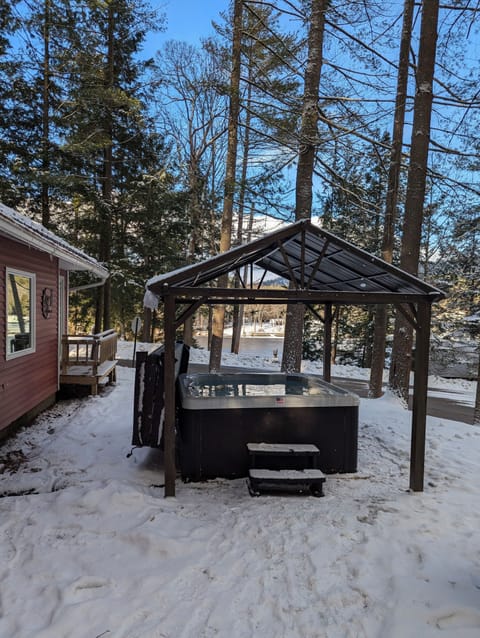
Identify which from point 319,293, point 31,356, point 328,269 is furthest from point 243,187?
point 319,293

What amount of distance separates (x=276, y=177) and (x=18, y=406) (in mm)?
7350

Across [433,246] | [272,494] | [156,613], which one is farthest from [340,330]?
[156,613]

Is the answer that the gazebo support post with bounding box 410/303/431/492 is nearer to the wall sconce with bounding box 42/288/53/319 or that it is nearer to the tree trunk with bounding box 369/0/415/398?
the tree trunk with bounding box 369/0/415/398

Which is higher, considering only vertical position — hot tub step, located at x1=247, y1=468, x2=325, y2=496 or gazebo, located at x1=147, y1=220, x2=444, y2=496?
gazebo, located at x1=147, y1=220, x2=444, y2=496

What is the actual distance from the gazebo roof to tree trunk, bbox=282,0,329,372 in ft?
9.54

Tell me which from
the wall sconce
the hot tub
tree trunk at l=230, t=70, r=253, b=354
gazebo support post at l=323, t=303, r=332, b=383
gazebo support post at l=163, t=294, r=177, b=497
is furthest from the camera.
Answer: tree trunk at l=230, t=70, r=253, b=354

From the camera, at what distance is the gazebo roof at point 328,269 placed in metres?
3.97

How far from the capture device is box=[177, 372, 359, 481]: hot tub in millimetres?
4387

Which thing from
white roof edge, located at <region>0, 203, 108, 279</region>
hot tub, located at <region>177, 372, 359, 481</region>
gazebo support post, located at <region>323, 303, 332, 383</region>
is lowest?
hot tub, located at <region>177, 372, 359, 481</region>

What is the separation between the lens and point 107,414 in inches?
275

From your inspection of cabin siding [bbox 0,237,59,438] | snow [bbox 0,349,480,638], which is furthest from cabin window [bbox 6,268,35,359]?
snow [bbox 0,349,480,638]

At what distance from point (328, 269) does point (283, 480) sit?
9.39 feet

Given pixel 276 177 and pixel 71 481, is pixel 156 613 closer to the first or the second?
pixel 71 481

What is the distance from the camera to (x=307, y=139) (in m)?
7.74
